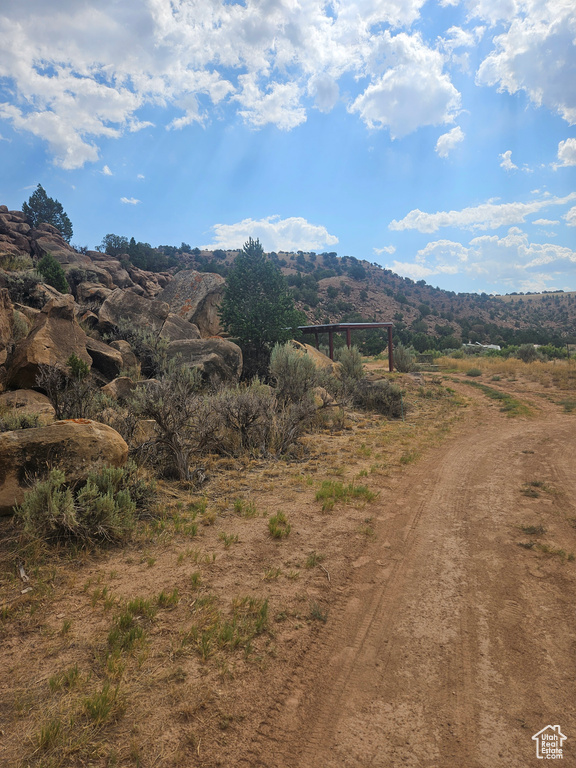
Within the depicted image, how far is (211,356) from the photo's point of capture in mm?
12578

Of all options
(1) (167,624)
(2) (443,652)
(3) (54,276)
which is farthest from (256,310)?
(2) (443,652)

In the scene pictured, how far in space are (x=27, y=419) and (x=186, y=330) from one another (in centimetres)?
988

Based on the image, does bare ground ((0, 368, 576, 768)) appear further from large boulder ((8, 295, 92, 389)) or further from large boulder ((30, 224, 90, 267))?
large boulder ((30, 224, 90, 267))

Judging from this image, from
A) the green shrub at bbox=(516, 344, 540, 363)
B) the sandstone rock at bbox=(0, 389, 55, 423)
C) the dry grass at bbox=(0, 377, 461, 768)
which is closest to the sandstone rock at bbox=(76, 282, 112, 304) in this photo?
the sandstone rock at bbox=(0, 389, 55, 423)

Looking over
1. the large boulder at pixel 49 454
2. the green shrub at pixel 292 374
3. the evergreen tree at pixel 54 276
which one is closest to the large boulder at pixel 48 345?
the large boulder at pixel 49 454

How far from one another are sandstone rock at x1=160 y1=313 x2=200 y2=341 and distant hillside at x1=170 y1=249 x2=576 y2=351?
27314 millimetres

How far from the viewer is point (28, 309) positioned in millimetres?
11367

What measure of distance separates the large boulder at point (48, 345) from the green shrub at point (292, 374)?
5.04m

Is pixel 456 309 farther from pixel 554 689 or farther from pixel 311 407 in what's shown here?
pixel 554 689

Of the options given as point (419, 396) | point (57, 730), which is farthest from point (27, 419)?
point (419, 396)

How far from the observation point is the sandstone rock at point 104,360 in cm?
1080

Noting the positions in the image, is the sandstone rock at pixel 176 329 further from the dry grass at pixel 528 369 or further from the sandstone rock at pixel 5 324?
the dry grass at pixel 528 369

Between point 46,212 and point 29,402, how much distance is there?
151 ft

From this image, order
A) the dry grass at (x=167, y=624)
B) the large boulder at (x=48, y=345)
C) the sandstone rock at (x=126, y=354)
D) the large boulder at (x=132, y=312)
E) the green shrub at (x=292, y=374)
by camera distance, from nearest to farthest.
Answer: the dry grass at (x=167, y=624) < the large boulder at (x=48, y=345) < the green shrub at (x=292, y=374) < the sandstone rock at (x=126, y=354) < the large boulder at (x=132, y=312)
